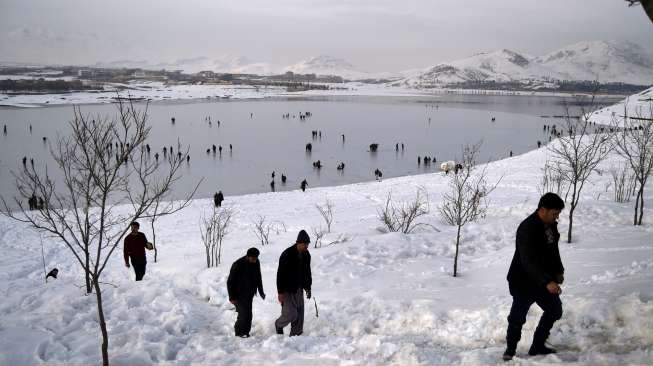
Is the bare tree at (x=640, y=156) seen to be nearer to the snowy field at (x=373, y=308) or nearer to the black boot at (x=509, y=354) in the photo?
the snowy field at (x=373, y=308)

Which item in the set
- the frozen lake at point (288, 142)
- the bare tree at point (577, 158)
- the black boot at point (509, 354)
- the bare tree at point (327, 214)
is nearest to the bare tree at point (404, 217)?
the bare tree at point (327, 214)

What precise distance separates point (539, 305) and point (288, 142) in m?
43.4

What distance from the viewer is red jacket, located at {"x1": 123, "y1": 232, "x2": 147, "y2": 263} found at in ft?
29.4

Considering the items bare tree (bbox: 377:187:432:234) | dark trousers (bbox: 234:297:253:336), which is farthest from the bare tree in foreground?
bare tree (bbox: 377:187:432:234)

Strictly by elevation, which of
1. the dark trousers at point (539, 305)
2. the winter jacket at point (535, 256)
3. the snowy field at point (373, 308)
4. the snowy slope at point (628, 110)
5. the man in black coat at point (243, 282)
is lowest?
the snowy field at point (373, 308)

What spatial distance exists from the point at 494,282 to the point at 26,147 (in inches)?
1649

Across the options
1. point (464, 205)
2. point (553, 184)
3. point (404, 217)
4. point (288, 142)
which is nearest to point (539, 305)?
point (464, 205)

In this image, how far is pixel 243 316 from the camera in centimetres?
616

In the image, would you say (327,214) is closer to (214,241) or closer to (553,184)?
(214,241)

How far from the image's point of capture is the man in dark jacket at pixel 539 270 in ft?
12.7

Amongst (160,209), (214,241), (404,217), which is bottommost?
(160,209)

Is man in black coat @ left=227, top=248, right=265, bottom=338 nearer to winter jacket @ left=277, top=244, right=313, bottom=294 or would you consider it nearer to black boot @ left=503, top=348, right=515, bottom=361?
winter jacket @ left=277, top=244, right=313, bottom=294

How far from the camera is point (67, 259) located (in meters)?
13.0

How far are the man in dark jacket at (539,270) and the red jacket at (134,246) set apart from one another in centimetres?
729
